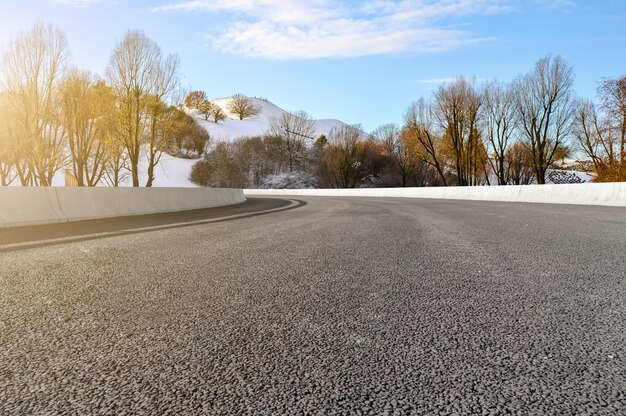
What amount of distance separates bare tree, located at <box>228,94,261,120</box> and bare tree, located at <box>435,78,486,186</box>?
384ft

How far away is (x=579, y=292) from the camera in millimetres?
3824

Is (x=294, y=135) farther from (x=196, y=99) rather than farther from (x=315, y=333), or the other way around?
(x=315, y=333)

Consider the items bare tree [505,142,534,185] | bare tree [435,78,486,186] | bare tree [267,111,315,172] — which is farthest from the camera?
bare tree [267,111,315,172]

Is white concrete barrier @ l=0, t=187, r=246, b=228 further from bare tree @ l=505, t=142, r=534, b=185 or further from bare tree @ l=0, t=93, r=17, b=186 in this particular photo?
bare tree @ l=505, t=142, r=534, b=185

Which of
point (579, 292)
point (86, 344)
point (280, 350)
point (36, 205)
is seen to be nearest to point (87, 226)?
point (36, 205)

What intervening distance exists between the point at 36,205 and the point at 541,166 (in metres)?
51.2

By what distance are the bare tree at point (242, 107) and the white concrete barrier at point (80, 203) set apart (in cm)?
15030

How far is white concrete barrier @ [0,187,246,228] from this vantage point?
412 inches

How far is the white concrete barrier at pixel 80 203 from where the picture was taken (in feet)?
34.3

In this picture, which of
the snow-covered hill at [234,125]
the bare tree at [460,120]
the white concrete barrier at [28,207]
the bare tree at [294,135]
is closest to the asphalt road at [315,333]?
the white concrete barrier at [28,207]

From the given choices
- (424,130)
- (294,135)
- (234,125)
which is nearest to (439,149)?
(424,130)

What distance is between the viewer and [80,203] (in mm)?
12281

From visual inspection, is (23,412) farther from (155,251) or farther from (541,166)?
(541,166)

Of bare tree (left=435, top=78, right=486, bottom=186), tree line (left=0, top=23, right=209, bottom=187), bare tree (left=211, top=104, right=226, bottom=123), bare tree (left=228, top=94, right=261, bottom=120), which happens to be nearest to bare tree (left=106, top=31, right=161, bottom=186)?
tree line (left=0, top=23, right=209, bottom=187)
